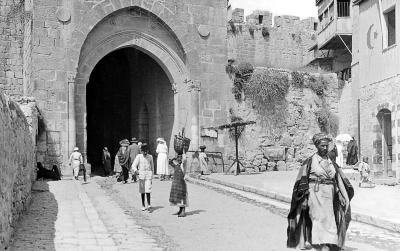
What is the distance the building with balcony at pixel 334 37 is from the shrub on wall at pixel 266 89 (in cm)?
369

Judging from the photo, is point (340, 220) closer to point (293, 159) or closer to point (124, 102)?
point (293, 159)

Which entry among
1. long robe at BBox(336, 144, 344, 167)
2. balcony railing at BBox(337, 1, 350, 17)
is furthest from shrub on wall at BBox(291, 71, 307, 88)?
balcony railing at BBox(337, 1, 350, 17)

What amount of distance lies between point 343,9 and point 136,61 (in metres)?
11.7

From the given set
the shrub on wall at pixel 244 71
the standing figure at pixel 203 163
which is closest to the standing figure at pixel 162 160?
the standing figure at pixel 203 163

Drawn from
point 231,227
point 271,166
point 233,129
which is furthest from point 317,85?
point 231,227

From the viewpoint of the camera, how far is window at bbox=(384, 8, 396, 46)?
17.6 m

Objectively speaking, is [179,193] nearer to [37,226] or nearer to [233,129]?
[37,226]

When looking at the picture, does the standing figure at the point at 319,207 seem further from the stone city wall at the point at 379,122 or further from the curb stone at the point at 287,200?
the stone city wall at the point at 379,122

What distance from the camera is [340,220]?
634 centimetres

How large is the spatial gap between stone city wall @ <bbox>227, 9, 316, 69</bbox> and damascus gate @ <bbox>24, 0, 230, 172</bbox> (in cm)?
795

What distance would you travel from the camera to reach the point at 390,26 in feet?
58.0

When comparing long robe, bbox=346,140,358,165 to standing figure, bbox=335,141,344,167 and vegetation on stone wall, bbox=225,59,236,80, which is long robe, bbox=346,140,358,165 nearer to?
standing figure, bbox=335,141,344,167

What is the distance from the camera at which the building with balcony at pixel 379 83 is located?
16.9 metres

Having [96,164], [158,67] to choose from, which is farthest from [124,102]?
[158,67]
